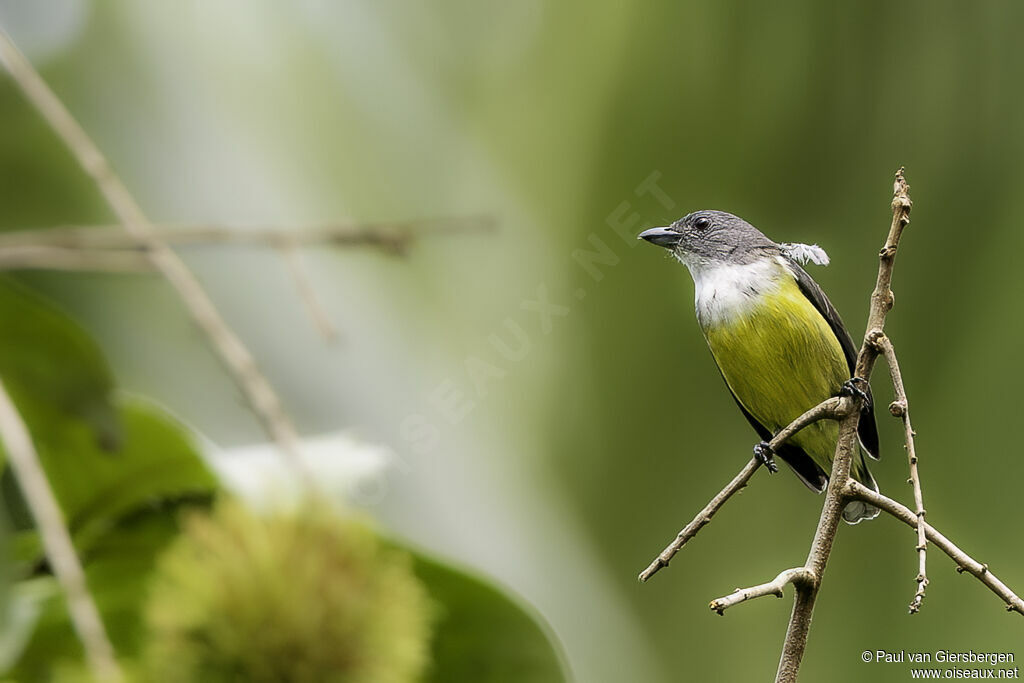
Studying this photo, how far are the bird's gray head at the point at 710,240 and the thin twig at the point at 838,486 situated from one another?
33 cm

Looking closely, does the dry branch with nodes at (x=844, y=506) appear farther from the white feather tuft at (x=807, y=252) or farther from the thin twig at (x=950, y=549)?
the white feather tuft at (x=807, y=252)

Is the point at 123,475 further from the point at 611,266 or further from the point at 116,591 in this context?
the point at 611,266

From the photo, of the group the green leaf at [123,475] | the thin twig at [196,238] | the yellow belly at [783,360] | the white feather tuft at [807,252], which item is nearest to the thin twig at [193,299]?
the thin twig at [196,238]

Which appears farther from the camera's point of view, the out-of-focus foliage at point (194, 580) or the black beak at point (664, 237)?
the black beak at point (664, 237)

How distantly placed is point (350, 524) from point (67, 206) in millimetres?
451

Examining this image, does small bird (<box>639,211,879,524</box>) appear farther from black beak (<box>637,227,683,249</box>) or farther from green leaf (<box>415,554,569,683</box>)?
green leaf (<box>415,554,569,683</box>)

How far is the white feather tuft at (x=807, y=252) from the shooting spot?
0.49 metres

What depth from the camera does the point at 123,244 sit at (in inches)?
10.3

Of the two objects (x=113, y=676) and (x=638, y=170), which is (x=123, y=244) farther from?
(x=638, y=170)

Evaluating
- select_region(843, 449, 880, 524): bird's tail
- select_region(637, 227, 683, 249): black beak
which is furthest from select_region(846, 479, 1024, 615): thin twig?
select_region(637, 227, 683, 249): black beak

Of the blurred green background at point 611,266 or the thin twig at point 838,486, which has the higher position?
the blurred green background at point 611,266

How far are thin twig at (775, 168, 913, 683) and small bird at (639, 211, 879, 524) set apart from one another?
208 mm

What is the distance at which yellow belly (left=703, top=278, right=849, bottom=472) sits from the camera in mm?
611

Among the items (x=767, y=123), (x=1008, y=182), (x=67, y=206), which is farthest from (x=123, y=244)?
(x=1008, y=182)
